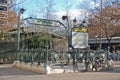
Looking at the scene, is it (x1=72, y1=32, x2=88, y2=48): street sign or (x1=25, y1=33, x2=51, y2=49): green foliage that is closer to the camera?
(x1=72, y1=32, x2=88, y2=48): street sign

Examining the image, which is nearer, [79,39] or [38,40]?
[79,39]

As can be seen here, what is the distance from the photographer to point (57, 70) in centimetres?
2228

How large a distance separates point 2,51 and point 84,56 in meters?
13.2

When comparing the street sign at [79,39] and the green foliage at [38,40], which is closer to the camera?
the street sign at [79,39]

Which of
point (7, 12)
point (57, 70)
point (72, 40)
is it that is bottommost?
point (57, 70)

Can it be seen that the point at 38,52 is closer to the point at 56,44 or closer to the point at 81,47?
the point at 81,47

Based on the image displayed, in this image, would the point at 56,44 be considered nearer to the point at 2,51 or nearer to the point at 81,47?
the point at 2,51

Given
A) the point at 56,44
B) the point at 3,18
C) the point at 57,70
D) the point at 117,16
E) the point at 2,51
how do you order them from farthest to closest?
the point at 117,16
the point at 3,18
the point at 56,44
the point at 2,51
the point at 57,70

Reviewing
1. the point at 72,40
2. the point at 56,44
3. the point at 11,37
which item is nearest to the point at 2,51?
the point at 11,37

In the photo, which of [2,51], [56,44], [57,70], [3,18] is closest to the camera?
[57,70]

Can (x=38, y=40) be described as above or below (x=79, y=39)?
below

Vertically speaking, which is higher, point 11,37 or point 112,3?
point 112,3

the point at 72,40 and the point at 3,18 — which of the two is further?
the point at 3,18

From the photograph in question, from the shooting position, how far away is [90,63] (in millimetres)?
23766
